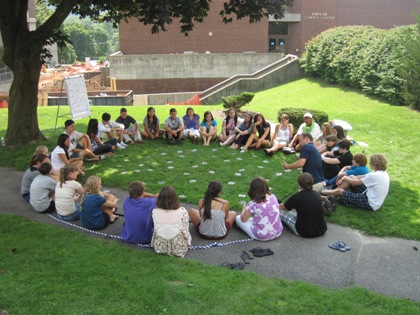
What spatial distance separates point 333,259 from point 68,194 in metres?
4.47

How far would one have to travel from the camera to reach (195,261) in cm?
653

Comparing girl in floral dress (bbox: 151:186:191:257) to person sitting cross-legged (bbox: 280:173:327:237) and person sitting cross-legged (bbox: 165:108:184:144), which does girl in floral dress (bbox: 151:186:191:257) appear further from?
person sitting cross-legged (bbox: 165:108:184:144)

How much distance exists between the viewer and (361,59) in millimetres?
23219

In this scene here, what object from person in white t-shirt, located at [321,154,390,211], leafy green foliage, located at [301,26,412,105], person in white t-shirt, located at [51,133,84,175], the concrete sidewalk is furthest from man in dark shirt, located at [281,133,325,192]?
leafy green foliage, located at [301,26,412,105]

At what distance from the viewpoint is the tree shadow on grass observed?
309 inches

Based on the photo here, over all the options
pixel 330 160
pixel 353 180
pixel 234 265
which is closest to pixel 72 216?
pixel 234 265

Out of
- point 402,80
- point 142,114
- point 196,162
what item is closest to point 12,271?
point 196,162

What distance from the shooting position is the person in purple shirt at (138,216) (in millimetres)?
6973

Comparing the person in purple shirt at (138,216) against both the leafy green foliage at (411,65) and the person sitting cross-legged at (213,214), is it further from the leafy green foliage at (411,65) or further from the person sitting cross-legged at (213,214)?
the leafy green foliage at (411,65)

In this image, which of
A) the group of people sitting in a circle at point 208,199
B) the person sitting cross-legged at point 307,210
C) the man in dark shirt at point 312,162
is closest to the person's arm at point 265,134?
the group of people sitting in a circle at point 208,199

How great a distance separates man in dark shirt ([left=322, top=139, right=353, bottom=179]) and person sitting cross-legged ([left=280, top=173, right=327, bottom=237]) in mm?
2364

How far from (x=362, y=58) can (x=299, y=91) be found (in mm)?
5014

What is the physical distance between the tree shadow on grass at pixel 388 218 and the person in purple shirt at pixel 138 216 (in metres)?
3.32

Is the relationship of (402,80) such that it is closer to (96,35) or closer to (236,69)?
(236,69)
